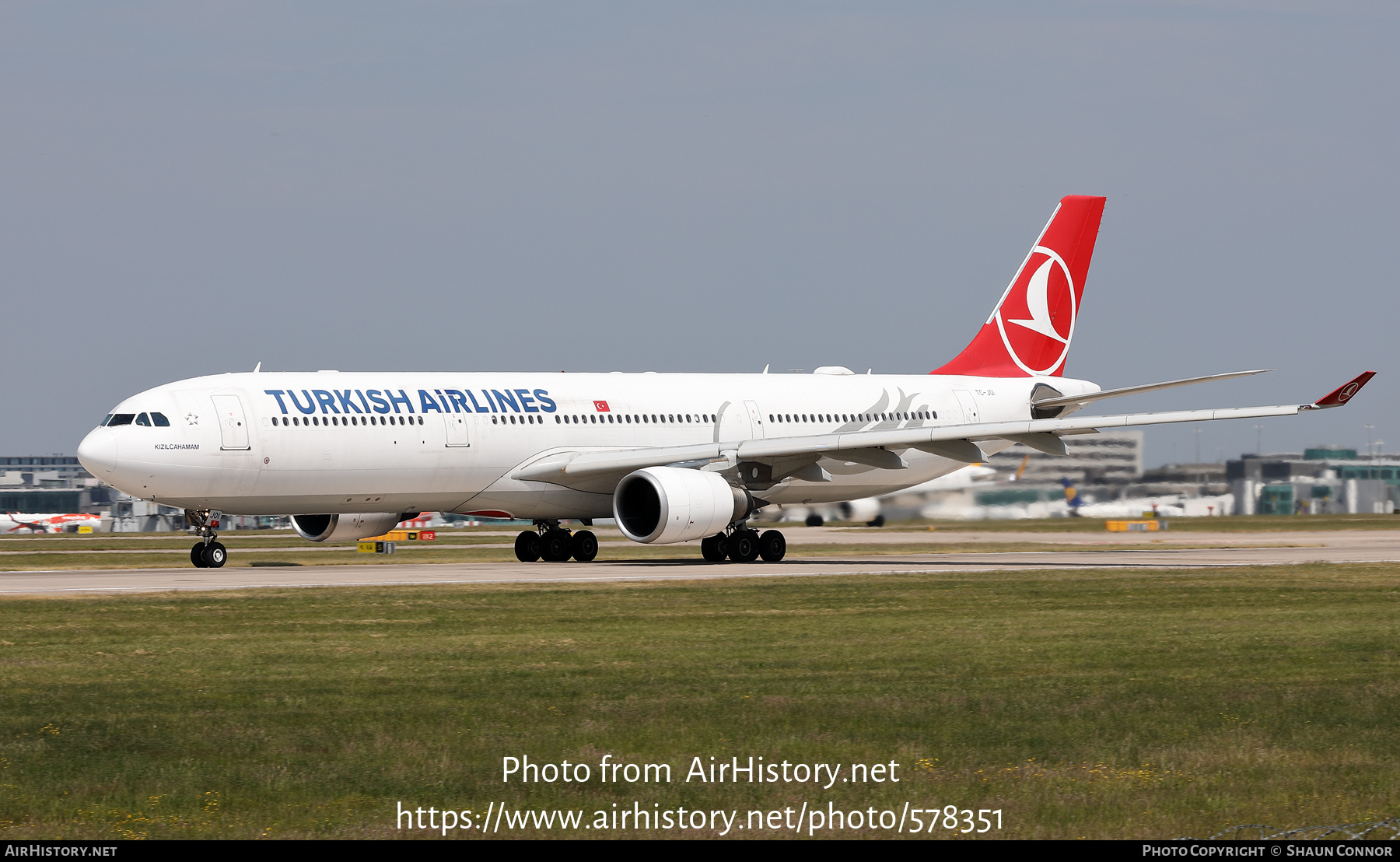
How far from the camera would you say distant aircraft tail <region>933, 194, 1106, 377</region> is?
42.7 metres

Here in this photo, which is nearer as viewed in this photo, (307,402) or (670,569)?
(307,402)

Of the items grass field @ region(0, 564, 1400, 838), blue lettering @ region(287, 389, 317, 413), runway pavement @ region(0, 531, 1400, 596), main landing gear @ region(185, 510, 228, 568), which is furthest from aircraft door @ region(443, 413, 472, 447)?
grass field @ region(0, 564, 1400, 838)

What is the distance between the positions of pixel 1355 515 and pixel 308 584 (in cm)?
5856

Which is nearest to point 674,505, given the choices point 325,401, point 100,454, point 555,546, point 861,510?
point 555,546

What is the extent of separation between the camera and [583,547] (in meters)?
37.1

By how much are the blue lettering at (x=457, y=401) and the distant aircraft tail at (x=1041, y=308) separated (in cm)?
1399

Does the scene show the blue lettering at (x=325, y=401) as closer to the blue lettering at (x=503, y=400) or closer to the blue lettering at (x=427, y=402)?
the blue lettering at (x=427, y=402)

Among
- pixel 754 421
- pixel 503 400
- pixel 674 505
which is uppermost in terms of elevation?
pixel 503 400

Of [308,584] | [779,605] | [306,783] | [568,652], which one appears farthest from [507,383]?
[306,783]

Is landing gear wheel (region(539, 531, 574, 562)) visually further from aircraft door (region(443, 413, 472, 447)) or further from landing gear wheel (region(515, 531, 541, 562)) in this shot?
aircraft door (region(443, 413, 472, 447))

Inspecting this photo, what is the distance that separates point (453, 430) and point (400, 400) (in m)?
1.19

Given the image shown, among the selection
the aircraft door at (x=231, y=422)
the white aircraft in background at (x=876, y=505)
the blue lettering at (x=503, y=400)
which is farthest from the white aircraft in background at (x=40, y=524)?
the aircraft door at (x=231, y=422)

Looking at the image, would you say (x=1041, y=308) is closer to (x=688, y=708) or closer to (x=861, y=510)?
(x=861, y=510)
